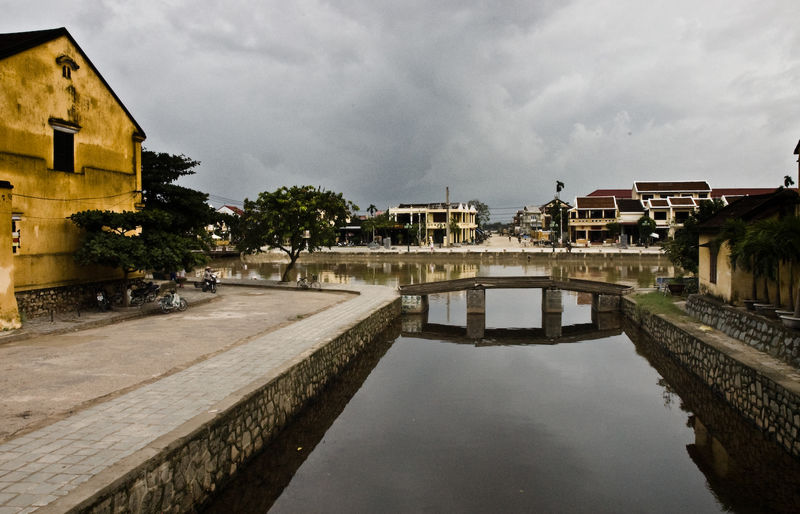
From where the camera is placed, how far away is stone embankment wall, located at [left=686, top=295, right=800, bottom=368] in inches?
531

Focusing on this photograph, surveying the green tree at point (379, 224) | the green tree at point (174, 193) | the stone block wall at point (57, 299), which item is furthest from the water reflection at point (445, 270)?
the stone block wall at point (57, 299)

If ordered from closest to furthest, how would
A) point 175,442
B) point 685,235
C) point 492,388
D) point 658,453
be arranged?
1. point 175,442
2. point 658,453
3. point 492,388
4. point 685,235

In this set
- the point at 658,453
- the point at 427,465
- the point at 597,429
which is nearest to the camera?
the point at 427,465

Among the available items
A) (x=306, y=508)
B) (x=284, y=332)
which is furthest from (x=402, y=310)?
(x=306, y=508)

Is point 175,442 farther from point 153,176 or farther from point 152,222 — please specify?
point 153,176

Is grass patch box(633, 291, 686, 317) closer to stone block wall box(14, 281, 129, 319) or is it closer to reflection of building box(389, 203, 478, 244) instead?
stone block wall box(14, 281, 129, 319)

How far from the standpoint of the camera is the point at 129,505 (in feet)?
23.0

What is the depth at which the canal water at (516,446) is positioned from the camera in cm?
1032

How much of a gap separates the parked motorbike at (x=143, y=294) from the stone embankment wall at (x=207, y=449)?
11.6 metres

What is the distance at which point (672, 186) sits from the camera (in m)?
89.9

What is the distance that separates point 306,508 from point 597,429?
810 centimetres

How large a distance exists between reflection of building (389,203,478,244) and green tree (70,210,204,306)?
258 ft

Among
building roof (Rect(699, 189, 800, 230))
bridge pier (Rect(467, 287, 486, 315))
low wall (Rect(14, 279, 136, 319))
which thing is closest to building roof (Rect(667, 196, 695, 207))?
bridge pier (Rect(467, 287, 486, 315))

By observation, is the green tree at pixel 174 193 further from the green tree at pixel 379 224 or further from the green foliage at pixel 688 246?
the green tree at pixel 379 224
